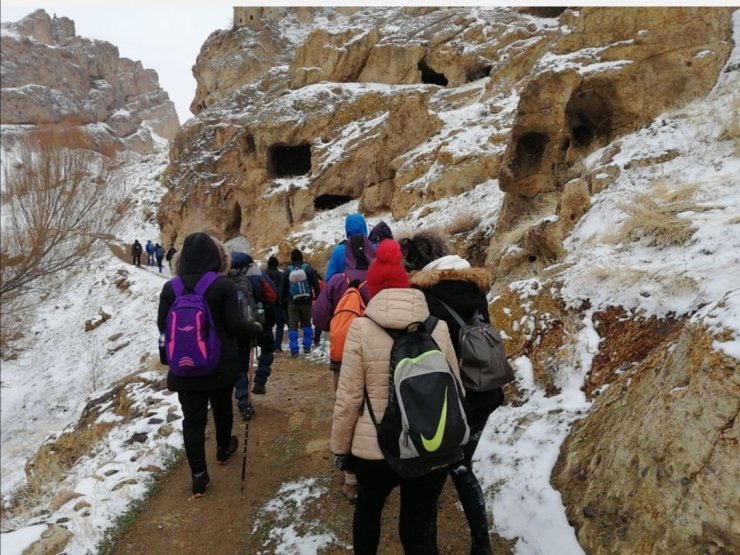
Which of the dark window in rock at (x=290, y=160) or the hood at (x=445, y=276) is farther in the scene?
the dark window in rock at (x=290, y=160)

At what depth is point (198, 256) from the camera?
3393 mm

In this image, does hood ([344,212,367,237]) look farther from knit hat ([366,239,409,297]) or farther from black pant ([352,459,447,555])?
black pant ([352,459,447,555])

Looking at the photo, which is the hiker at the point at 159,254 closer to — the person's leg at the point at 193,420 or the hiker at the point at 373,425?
the person's leg at the point at 193,420

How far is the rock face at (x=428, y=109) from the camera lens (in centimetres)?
733

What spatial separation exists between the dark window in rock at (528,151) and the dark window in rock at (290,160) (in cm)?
1500

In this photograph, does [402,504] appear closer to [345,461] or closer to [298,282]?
[345,461]

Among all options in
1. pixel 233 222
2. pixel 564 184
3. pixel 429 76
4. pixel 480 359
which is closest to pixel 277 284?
pixel 564 184

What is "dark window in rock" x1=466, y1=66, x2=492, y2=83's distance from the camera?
802 inches

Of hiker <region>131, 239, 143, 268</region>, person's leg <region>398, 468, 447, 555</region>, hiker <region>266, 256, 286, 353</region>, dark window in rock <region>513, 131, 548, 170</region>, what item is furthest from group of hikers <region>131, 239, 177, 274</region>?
person's leg <region>398, 468, 447, 555</region>

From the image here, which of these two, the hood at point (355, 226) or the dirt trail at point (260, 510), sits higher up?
the hood at point (355, 226)

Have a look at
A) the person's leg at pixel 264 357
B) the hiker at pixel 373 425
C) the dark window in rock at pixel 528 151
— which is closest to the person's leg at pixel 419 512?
the hiker at pixel 373 425

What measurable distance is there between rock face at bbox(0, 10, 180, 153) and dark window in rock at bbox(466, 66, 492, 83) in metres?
54.6

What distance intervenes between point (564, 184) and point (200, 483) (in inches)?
290

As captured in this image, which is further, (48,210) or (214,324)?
(48,210)
